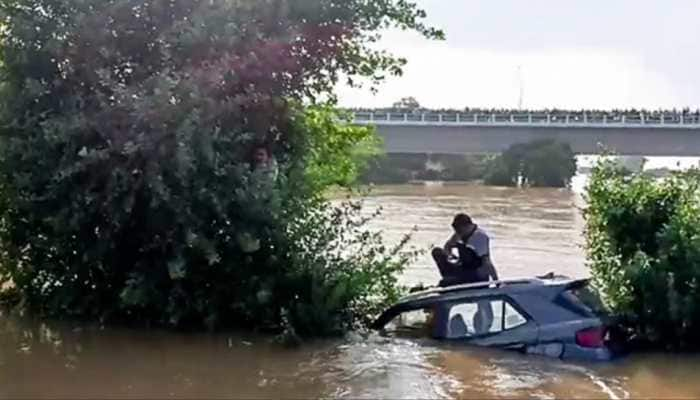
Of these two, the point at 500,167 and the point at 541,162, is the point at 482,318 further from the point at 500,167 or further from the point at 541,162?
the point at 500,167

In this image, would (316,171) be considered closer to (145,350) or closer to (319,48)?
(319,48)

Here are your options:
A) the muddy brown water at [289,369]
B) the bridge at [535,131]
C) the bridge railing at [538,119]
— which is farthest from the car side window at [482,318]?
the bridge railing at [538,119]

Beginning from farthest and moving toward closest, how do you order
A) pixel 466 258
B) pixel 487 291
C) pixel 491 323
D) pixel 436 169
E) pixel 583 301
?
pixel 436 169 < pixel 466 258 < pixel 491 323 < pixel 487 291 < pixel 583 301

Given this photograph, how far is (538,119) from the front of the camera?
172 feet

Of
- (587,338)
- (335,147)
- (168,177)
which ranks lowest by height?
(587,338)

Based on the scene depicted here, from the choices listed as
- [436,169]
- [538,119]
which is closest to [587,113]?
[538,119]

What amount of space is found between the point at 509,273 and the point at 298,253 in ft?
29.1

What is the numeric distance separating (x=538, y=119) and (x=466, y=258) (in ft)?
137

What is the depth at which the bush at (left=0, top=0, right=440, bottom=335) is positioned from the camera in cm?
1095

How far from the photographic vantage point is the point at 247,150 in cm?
1174

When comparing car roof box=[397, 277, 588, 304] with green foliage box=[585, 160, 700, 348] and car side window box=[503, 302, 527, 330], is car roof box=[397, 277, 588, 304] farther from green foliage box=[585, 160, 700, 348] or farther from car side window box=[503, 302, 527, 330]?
green foliage box=[585, 160, 700, 348]

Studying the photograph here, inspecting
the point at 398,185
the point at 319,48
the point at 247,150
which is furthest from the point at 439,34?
the point at 398,185

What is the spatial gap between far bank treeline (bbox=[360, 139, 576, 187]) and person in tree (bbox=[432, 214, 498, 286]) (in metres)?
31.4

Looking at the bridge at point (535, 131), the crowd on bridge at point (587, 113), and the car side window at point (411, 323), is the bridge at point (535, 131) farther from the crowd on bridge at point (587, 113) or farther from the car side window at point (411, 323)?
the car side window at point (411, 323)
